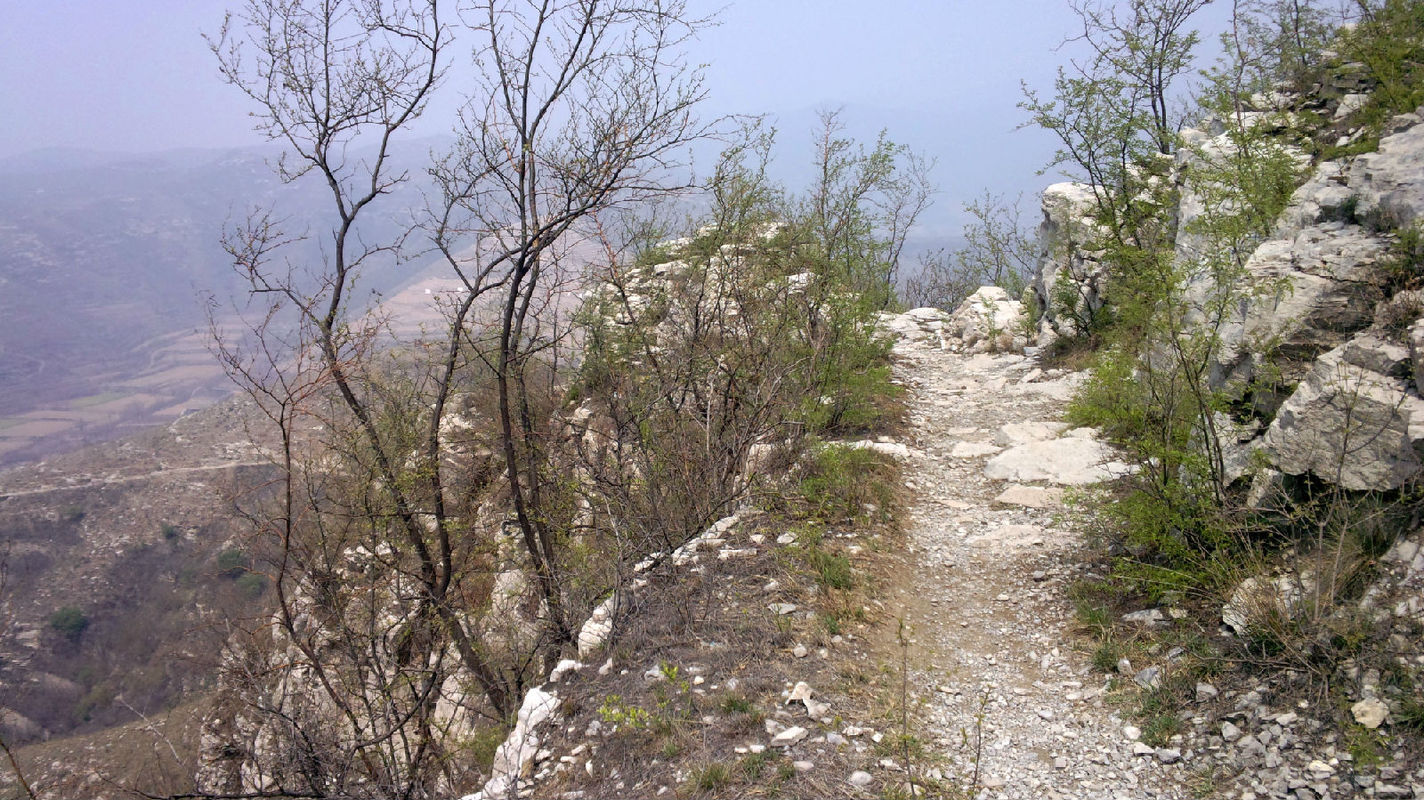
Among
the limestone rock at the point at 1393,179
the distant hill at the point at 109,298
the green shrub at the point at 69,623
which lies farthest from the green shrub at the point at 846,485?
the distant hill at the point at 109,298

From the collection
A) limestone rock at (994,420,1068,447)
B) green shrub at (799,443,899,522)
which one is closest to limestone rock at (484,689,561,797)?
green shrub at (799,443,899,522)

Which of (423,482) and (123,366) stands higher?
(423,482)

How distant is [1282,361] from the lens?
4086 millimetres

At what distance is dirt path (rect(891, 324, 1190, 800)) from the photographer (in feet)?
10.4

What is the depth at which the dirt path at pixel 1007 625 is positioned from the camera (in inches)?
125

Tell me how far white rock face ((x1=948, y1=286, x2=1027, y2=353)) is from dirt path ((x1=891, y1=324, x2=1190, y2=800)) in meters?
3.18

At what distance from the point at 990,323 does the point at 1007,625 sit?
8.37 metres

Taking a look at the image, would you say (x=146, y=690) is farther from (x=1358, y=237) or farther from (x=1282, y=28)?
(x=1282, y=28)

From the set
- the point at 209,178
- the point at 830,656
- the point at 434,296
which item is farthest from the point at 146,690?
the point at 209,178

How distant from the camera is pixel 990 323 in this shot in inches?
466

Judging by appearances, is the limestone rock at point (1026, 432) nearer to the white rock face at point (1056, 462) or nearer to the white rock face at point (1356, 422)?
the white rock face at point (1056, 462)

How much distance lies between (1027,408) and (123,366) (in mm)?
135461

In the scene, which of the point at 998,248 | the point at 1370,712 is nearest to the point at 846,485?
the point at 1370,712

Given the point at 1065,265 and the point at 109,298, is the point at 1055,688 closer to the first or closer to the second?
the point at 1065,265
